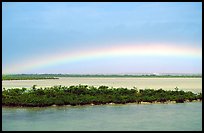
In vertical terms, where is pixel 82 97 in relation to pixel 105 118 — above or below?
above

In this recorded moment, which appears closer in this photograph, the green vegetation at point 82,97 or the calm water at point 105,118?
the calm water at point 105,118

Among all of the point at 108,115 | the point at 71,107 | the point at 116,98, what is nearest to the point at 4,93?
the point at 71,107

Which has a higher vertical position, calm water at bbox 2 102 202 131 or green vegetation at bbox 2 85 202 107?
green vegetation at bbox 2 85 202 107

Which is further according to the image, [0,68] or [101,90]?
[101,90]

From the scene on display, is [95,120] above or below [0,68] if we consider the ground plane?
below

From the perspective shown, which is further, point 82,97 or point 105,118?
point 82,97

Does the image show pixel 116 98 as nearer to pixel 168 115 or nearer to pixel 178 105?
pixel 178 105

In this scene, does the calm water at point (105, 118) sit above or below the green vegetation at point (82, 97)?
below

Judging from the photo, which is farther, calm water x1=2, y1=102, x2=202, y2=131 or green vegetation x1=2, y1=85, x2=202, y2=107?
green vegetation x1=2, y1=85, x2=202, y2=107
